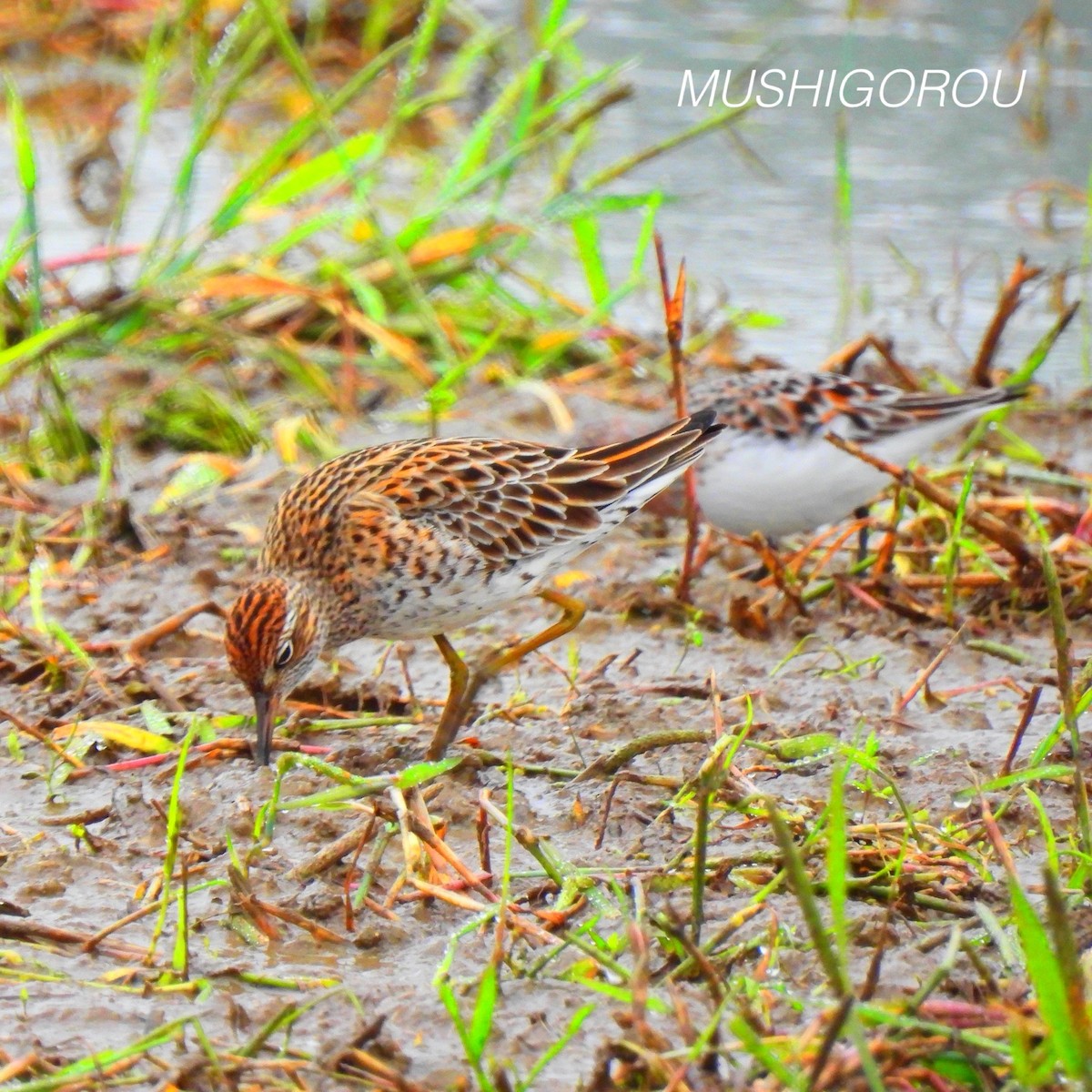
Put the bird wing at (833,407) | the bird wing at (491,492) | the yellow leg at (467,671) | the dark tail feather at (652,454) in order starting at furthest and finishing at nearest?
the bird wing at (833,407), the dark tail feather at (652,454), the bird wing at (491,492), the yellow leg at (467,671)

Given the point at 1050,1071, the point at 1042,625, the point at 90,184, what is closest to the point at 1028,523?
the point at 1042,625

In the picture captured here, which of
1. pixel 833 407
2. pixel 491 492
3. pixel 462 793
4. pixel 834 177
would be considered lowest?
pixel 462 793

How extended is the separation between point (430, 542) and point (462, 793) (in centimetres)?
87

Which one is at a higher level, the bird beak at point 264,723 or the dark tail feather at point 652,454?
the dark tail feather at point 652,454

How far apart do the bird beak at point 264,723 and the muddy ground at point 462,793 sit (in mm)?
108

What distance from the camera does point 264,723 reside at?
4.80 metres

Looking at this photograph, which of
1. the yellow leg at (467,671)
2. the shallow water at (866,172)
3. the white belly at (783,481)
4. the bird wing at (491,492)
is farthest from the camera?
the shallow water at (866,172)

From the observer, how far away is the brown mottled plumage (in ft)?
16.1

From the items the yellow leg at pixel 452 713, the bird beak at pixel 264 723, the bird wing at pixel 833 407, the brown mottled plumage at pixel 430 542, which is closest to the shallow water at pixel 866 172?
the bird wing at pixel 833 407

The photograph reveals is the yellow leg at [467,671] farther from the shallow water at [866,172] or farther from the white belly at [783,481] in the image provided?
the shallow water at [866,172]

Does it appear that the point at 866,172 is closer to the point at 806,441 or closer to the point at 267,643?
the point at 806,441

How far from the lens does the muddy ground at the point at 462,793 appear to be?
3455mm

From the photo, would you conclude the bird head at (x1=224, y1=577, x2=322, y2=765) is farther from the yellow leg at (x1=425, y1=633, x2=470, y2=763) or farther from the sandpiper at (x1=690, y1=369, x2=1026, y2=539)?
the sandpiper at (x1=690, y1=369, x2=1026, y2=539)

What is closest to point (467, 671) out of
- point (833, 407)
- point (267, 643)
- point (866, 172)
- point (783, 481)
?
point (267, 643)
